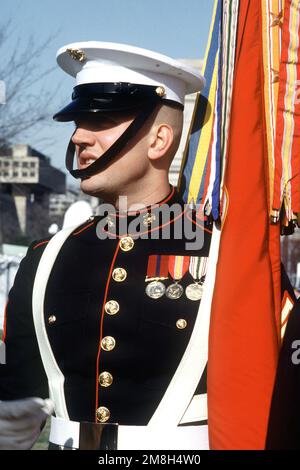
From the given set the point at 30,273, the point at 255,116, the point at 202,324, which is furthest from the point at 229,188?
the point at 30,273

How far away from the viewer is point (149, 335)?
7.97 feet

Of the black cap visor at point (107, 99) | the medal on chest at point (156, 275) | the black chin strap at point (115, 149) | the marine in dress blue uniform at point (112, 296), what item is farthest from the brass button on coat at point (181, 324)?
the black cap visor at point (107, 99)

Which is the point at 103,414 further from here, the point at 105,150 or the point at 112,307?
the point at 105,150

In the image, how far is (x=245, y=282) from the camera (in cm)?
222

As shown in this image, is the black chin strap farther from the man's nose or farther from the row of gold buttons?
the row of gold buttons

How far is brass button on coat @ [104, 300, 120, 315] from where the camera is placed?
2467 millimetres

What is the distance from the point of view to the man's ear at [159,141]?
100 inches

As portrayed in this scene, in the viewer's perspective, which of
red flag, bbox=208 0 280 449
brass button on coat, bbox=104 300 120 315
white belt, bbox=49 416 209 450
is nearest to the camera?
red flag, bbox=208 0 280 449

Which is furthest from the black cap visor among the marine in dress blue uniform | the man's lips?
the man's lips

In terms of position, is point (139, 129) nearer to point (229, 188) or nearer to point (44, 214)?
point (229, 188)

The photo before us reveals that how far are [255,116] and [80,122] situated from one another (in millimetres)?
553

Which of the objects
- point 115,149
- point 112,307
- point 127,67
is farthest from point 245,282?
point 127,67

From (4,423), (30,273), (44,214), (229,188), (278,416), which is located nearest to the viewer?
(4,423)

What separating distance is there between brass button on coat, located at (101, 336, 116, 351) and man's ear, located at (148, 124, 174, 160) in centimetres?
57
